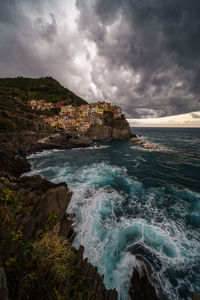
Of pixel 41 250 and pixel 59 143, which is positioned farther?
pixel 59 143

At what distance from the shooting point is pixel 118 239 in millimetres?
9039

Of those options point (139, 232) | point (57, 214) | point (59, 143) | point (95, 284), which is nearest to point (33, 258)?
point (95, 284)

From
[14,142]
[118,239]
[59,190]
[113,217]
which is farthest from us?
[14,142]

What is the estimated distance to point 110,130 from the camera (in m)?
69.3

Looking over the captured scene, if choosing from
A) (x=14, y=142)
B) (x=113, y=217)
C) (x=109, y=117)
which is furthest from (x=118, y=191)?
(x=109, y=117)

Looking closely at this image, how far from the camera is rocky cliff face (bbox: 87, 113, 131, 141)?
65.9m

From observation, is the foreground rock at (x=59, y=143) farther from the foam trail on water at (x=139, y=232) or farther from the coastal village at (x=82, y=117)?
the foam trail on water at (x=139, y=232)

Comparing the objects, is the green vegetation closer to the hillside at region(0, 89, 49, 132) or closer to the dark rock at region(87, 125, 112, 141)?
the hillside at region(0, 89, 49, 132)

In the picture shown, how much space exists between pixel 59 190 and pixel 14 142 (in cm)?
3394

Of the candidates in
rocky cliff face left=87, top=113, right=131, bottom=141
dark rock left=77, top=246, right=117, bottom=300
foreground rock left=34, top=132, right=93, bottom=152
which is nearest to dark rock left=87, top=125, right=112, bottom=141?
rocky cliff face left=87, top=113, right=131, bottom=141

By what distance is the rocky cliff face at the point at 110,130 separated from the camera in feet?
216

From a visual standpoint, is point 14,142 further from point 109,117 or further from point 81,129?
point 109,117

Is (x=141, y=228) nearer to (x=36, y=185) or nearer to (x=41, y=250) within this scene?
(x=41, y=250)

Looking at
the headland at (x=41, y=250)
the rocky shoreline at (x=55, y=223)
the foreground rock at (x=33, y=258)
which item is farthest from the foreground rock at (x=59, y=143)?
the foreground rock at (x=33, y=258)
